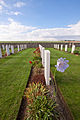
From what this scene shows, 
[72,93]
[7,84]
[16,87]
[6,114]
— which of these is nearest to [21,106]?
[6,114]

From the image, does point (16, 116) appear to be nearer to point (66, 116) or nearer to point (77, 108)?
point (66, 116)

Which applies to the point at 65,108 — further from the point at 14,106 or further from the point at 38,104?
the point at 14,106

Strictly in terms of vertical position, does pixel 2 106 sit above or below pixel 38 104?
below

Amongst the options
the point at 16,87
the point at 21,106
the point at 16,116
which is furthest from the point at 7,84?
the point at 16,116

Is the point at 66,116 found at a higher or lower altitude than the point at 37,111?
lower

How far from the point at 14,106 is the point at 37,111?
2.76 feet

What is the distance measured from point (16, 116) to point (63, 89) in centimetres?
194

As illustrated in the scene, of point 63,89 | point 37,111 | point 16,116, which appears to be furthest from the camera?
point 63,89

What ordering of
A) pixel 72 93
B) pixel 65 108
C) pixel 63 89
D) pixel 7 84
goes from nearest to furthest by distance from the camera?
pixel 65 108 → pixel 72 93 → pixel 63 89 → pixel 7 84

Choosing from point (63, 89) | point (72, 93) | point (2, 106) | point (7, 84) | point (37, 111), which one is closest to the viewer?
point (37, 111)

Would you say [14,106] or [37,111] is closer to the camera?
[37,111]

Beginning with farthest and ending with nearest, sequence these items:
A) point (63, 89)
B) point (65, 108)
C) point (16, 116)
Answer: point (63, 89) < point (65, 108) < point (16, 116)

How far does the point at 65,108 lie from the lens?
2229mm

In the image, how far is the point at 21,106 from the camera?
7.54ft
